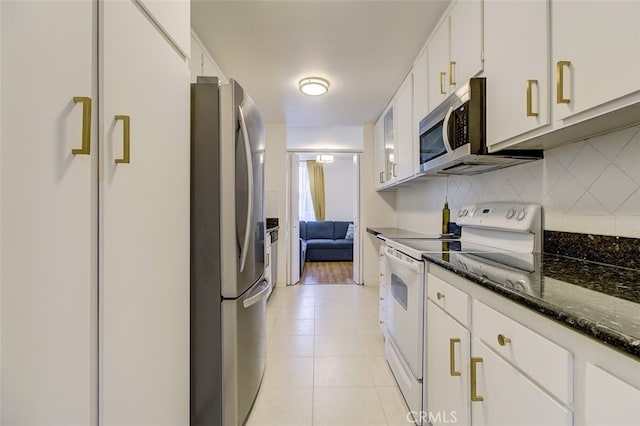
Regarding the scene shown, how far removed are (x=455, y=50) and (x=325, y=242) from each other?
496 cm

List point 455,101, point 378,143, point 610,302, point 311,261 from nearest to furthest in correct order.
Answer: point 610,302 → point 455,101 → point 378,143 → point 311,261

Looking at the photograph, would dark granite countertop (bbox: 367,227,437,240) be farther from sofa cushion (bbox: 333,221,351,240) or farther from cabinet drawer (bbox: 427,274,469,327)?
sofa cushion (bbox: 333,221,351,240)

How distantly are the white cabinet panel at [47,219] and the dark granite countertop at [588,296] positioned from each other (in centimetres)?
108

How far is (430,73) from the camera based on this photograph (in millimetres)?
1956

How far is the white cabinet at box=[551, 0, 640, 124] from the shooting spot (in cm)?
73

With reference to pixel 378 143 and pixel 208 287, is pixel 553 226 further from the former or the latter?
pixel 378 143

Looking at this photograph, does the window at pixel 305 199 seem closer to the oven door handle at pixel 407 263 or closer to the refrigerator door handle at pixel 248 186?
the oven door handle at pixel 407 263

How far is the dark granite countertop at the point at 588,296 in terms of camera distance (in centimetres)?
50

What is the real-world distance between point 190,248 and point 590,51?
1603mm

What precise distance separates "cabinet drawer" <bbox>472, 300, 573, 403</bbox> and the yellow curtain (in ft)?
20.3

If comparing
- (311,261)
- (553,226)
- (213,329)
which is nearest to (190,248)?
(213,329)

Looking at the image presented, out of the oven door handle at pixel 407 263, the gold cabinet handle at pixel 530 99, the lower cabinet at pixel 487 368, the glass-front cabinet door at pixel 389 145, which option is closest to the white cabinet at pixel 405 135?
the glass-front cabinet door at pixel 389 145

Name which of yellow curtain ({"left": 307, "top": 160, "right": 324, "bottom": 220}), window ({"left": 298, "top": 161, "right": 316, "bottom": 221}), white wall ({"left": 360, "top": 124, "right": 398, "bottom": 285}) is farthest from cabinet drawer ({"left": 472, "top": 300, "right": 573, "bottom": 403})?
window ({"left": 298, "top": 161, "right": 316, "bottom": 221})

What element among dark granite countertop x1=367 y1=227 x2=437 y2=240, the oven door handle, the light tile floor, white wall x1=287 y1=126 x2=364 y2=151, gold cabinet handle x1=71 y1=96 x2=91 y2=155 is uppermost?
white wall x1=287 y1=126 x2=364 y2=151
